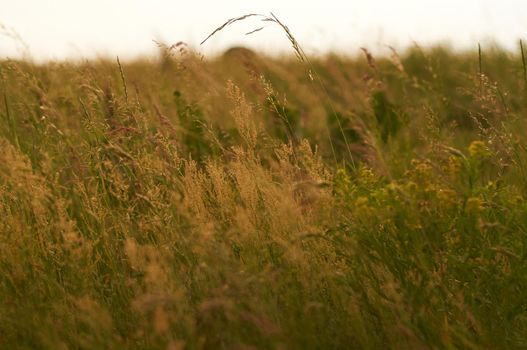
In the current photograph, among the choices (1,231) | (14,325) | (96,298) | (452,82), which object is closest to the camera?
(14,325)

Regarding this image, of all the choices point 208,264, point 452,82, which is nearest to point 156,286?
point 208,264

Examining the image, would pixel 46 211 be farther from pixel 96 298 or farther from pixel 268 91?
pixel 268 91

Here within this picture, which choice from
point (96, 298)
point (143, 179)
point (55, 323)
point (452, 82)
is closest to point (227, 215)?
point (143, 179)

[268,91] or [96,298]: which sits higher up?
[268,91]

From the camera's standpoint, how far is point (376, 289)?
2.14m

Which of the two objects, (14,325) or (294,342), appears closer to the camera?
(294,342)

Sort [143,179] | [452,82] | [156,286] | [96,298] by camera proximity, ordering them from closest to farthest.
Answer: [156,286] < [96,298] < [143,179] < [452,82]

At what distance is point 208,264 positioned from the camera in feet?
7.04

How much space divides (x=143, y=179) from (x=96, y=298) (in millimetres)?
600

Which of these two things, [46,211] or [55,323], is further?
[46,211]

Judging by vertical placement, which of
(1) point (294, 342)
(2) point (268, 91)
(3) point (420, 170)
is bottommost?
(1) point (294, 342)

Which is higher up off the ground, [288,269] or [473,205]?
[473,205]

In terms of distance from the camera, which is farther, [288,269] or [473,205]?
[288,269]

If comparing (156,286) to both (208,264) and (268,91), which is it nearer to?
(208,264)
